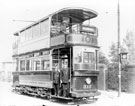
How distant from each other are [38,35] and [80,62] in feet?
12.5

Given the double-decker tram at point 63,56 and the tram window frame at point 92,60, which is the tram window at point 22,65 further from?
the tram window frame at point 92,60

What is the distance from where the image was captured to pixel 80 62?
11.5 meters

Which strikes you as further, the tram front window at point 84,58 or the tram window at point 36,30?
the tram window at point 36,30

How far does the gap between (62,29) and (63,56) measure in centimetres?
160

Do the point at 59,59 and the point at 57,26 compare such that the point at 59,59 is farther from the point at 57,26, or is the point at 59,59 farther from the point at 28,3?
the point at 28,3

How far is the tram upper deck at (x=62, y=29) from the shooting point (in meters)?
12.0

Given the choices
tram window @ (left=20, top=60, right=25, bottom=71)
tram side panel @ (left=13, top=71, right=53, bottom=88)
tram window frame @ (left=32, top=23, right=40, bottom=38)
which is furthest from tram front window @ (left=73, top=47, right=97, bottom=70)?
tram window @ (left=20, top=60, right=25, bottom=71)

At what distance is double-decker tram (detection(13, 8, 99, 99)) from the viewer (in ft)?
37.9

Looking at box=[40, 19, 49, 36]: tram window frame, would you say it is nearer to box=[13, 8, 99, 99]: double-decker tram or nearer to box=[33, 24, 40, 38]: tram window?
box=[13, 8, 99, 99]: double-decker tram

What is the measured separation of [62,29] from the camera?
534 inches

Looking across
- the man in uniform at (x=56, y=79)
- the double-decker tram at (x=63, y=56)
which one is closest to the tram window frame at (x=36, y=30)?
the double-decker tram at (x=63, y=56)

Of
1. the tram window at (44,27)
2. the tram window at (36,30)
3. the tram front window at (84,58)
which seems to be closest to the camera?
the tram front window at (84,58)

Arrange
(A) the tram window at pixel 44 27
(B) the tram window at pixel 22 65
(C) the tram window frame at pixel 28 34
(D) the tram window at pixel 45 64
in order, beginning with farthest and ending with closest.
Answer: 1. (B) the tram window at pixel 22 65
2. (C) the tram window frame at pixel 28 34
3. (A) the tram window at pixel 44 27
4. (D) the tram window at pixel 45 64

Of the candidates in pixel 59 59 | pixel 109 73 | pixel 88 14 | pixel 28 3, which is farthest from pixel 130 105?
pixel 109 73
